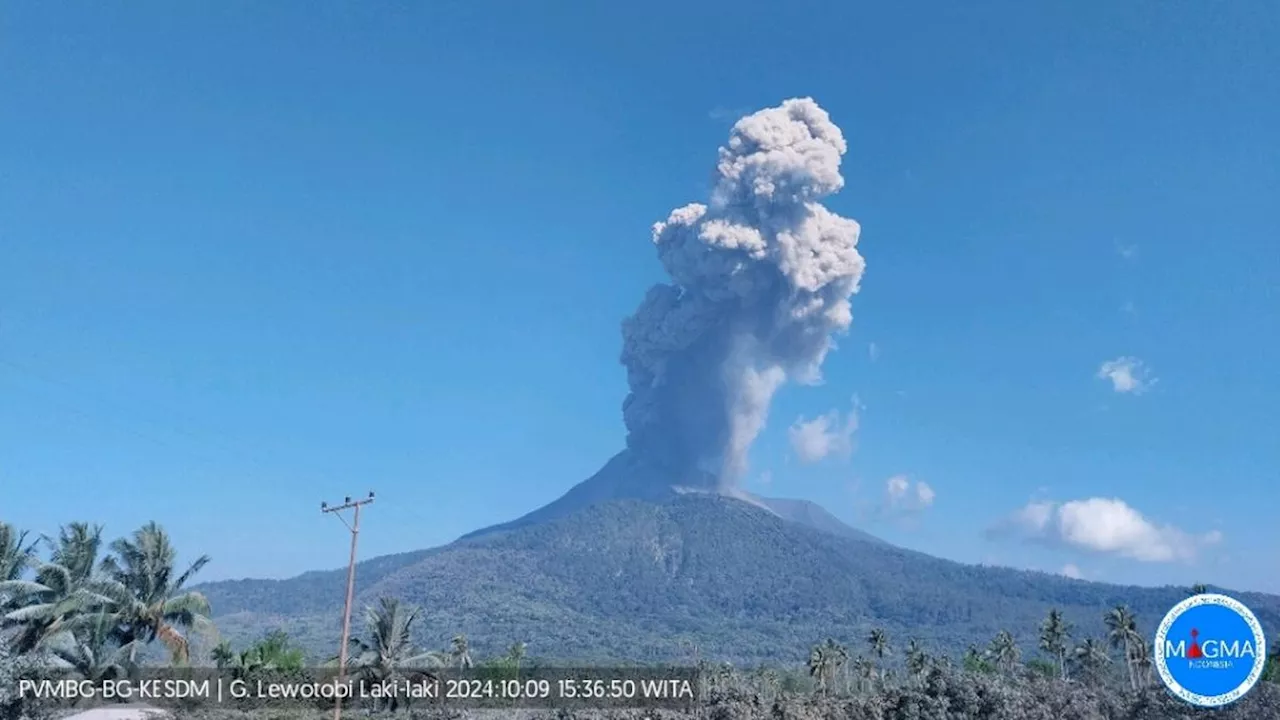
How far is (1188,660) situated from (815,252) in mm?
139517

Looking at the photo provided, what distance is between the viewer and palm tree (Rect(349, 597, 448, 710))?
167ft

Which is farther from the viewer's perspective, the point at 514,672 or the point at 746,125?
the point at 746,125

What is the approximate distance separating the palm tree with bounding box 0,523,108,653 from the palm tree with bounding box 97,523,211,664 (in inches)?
44.9

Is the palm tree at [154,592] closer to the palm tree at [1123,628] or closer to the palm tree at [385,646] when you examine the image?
the palm tree at [385,646]

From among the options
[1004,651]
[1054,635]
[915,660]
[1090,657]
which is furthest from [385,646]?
[1054,635]

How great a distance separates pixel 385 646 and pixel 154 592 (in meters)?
13.2

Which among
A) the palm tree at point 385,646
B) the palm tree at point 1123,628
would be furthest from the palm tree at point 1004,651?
the palm tree at point 385,646

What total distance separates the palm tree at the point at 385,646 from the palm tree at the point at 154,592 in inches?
407

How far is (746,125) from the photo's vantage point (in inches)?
5925

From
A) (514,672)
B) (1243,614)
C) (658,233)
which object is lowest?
(514,672)

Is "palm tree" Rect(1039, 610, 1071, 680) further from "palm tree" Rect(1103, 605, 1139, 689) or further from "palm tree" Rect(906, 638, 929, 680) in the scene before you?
"palm tree" Rect(906, 638, 929, 680)

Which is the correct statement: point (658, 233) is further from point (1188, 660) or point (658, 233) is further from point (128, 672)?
point (1188, 660)

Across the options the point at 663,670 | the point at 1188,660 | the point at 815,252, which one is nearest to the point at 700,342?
the point at 815,252

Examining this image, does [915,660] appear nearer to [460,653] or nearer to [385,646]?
[460,653]
